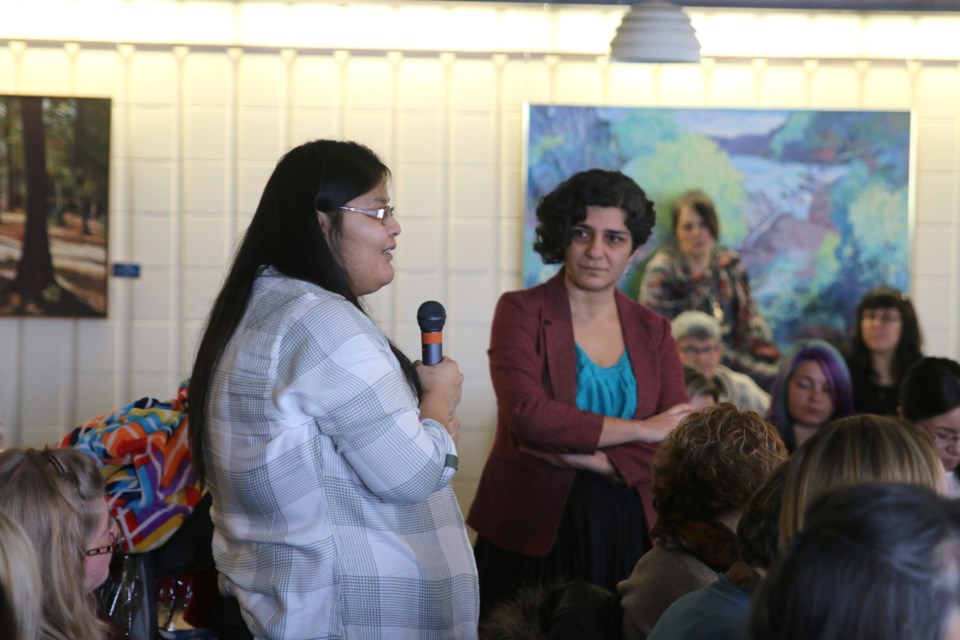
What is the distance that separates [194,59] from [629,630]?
379 centimetres

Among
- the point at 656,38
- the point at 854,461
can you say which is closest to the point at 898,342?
the point at 656,38

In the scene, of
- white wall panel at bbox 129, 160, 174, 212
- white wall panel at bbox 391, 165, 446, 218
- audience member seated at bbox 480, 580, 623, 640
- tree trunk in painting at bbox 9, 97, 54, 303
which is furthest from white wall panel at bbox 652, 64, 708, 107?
audience member seated at bbox 480, 580, 623, 640

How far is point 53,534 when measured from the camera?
1.99 m

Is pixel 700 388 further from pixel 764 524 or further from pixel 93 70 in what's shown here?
pixel 93 70

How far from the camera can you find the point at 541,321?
10.0 feet

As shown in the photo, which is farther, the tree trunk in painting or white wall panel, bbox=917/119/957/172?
white wall panel, bbox=917/119/957/172

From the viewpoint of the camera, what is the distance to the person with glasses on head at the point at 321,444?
1.93 m

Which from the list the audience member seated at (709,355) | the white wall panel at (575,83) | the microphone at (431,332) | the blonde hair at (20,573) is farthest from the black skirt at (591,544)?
the white wall panel at (575,83)

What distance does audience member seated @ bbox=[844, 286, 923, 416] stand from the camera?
438 centimetres

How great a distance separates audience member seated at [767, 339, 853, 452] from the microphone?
197 centimetres

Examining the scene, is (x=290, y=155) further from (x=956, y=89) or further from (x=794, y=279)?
(x=956, y=89)

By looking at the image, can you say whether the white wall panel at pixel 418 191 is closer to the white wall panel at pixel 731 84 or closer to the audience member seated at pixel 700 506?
the white wall panel at pixel 731 84

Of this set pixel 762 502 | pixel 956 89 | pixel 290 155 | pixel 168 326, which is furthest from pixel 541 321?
pixel 956 89

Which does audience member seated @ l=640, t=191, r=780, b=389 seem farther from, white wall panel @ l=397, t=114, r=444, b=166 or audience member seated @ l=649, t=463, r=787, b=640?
audience member seated @ l=649, t=463, r=787, b=640
